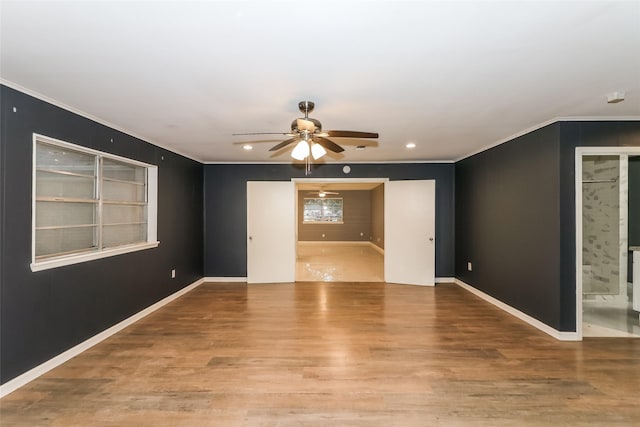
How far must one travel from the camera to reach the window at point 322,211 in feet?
39.8

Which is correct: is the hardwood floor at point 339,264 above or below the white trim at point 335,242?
below

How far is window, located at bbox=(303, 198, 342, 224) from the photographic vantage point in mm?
12117

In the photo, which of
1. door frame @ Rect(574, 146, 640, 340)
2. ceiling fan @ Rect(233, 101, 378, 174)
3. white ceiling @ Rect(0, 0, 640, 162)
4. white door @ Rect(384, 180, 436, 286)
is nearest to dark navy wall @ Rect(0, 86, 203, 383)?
white ceiling @ Rect(0, 0, 640, 162)

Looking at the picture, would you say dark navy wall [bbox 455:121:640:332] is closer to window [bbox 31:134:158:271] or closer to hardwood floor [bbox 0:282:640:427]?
hardwood floor [bbox 0:282:640:427]

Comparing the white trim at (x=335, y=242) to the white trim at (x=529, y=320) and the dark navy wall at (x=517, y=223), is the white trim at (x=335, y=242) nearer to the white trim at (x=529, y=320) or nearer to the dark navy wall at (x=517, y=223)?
the dark navy wall at (x=517, y=223)

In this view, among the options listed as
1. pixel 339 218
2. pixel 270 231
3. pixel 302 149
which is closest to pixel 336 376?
pixel 302 149

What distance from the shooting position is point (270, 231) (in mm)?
5785

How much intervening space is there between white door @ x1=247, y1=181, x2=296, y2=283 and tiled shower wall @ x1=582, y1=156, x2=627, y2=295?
482 cm

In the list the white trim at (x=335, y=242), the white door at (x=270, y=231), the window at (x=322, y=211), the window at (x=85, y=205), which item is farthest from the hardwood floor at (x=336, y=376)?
the window at (x=322, y=211)

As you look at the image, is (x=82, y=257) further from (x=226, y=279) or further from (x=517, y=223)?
(x=517, y=223)

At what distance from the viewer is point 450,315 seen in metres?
3.98

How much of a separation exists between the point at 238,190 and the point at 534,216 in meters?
4.80

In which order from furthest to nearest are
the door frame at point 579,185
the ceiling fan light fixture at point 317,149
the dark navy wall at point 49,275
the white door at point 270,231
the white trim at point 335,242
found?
the white trim at point 335,242 < the white door at point 270,231 < the door frame at point 579,185 < the ceiling fan light fixture at point 317,149 < the dark navy wall at point 49,275

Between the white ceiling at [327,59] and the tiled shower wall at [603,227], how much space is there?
1889 millimetres
